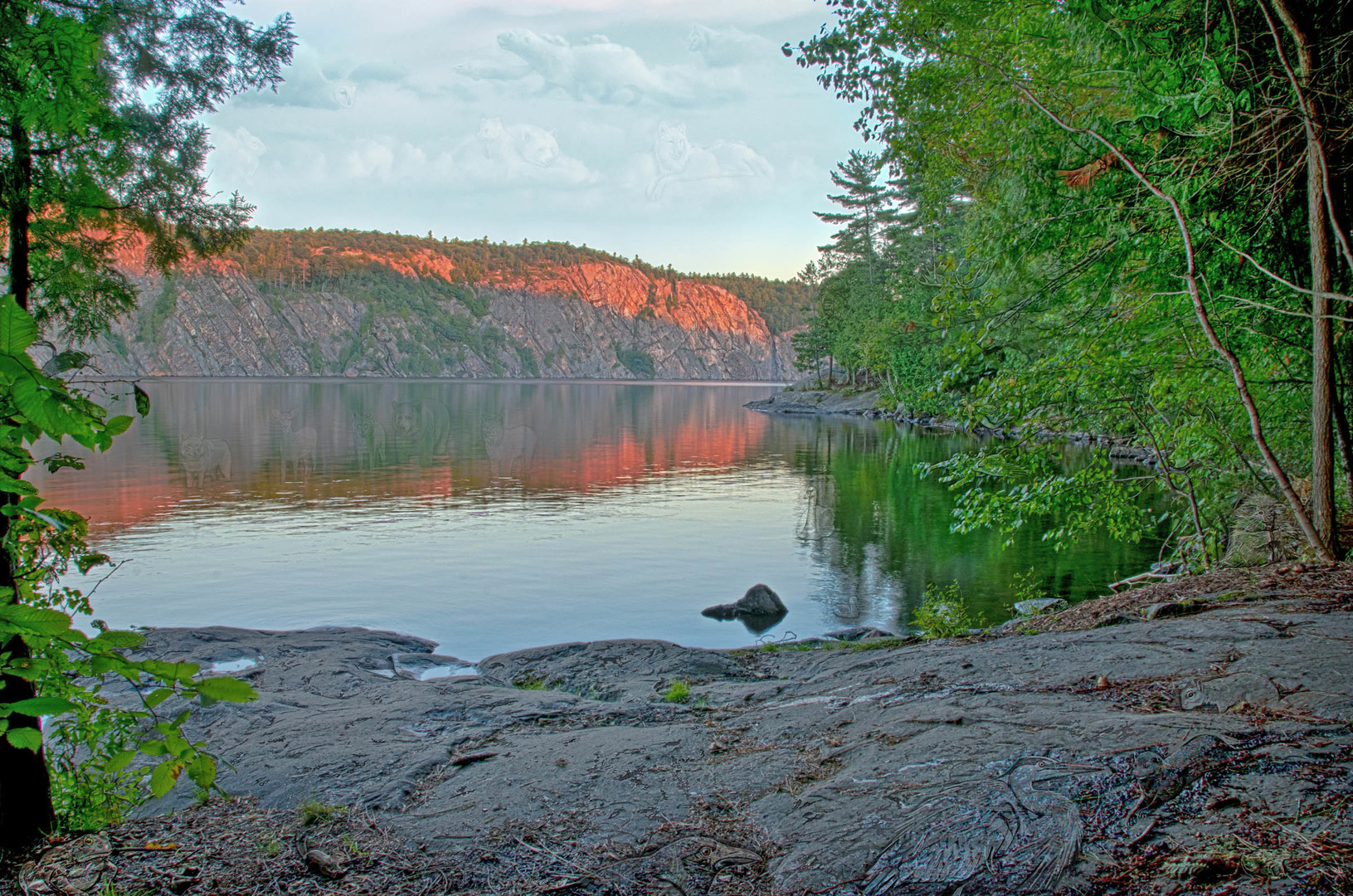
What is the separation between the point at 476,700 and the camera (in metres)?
7.31

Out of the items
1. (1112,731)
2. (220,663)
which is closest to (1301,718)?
(1112,731)

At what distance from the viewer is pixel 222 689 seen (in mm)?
1923

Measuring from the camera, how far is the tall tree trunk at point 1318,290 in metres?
5.81

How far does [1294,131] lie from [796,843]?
249 inches

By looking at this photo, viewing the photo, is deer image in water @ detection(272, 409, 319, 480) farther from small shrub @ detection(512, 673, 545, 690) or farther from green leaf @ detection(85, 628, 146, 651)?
green leaf @ detection(85, 628, 146, 651)

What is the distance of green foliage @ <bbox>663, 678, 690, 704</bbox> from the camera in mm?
7387

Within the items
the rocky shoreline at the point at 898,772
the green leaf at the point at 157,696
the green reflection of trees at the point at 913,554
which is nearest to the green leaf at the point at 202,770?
the green leaf at the point at 157,696

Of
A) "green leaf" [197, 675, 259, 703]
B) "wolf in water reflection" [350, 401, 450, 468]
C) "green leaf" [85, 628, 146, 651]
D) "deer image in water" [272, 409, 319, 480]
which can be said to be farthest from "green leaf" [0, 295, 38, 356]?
"wolf in water reflection" [350, 401, 450, 468]

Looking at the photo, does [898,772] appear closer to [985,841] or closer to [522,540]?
[985,841]

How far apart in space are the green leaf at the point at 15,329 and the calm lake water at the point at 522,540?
10.5 metres

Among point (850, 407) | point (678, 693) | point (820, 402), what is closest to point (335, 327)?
point (820, 402)

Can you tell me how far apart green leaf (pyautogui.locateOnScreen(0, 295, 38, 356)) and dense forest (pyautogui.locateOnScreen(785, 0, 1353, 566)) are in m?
6.50

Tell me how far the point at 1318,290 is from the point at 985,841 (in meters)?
5.34

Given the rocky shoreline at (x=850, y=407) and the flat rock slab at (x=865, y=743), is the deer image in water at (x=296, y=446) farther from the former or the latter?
the rocky shoreline at (x=850, y=407)
